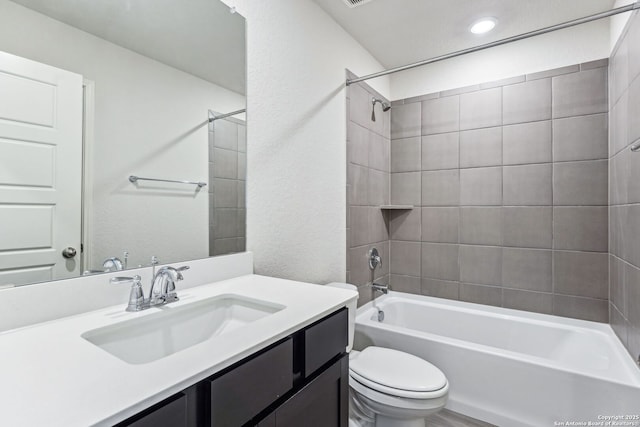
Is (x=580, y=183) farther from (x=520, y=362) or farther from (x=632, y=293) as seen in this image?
(x=520, y=362)

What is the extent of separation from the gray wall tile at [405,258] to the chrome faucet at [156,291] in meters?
2.14

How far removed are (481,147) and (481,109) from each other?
30cm

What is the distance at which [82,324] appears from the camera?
0.85 m

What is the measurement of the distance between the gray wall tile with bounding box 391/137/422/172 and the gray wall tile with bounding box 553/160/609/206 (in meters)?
0.98

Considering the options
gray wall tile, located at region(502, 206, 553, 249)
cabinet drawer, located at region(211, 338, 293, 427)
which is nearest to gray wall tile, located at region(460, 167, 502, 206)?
gray wall tile, located at region(502, 206, 553, 249)

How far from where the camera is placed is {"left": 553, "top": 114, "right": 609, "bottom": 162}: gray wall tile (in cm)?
209

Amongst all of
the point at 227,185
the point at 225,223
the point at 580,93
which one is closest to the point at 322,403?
the point at 225,223

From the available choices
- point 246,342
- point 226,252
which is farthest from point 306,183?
point 246,342

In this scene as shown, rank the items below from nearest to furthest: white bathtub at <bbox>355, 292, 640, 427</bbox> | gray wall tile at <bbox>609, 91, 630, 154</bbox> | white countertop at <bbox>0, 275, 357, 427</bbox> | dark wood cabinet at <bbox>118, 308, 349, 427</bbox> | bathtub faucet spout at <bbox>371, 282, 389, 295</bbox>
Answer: white countertop at <bbox>0, 275, 357, 427</bbox> < dark wood cabinet at <bbox>118, 308, 349, 427</bbox> < white bathtub at <bbox>355, 292, 640, 427</bbox> < gray wall tile at <bbox>609, 91, 630, 154</bbox> < bathtub faucet spout at <bbox>371, 282, 389, 295</bbox>

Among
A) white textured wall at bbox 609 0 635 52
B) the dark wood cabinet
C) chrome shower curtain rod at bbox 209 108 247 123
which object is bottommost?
the dark wood cabinet

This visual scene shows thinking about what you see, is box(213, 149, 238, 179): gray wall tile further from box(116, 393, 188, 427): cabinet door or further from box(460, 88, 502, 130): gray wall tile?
box(460, 88, 502, 130): gray wall tile

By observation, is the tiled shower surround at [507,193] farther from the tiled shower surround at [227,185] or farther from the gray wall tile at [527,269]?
the tiled shower surround at [227,185]

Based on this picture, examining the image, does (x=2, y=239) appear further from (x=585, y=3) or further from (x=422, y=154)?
(x=585, y=3)

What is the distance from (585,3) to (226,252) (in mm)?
2553
